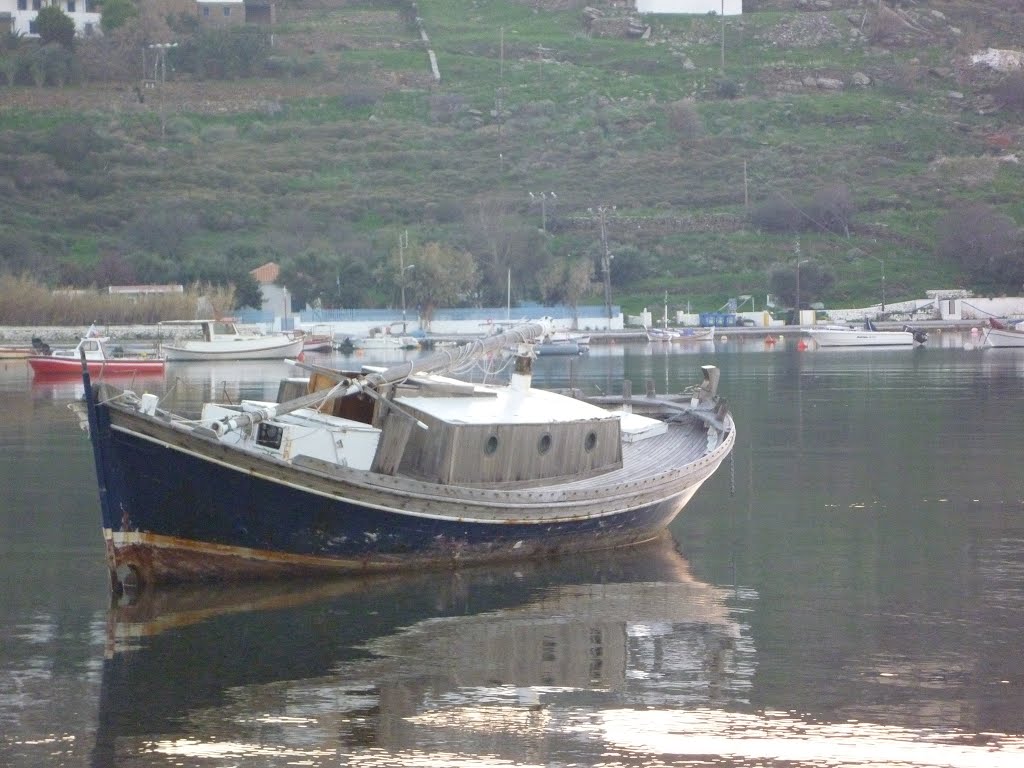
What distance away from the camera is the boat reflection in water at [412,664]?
13.7 meters

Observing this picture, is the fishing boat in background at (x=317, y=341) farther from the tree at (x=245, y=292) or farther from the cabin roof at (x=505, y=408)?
the cabin roof at (x=505, y=408)

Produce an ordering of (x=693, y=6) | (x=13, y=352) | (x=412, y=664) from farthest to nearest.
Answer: (x=693, y=6) < (x=13, y=352) < (x=412, y=664)

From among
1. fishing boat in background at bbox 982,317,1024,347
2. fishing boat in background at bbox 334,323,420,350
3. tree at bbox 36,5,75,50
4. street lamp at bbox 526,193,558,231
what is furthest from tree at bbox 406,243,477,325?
tree at bbox 36,5,75,50

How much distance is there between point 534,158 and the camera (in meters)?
150

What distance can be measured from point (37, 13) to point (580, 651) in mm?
176712

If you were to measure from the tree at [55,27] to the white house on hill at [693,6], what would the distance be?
6591 centimetres

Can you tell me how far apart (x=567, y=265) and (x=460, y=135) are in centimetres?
3911

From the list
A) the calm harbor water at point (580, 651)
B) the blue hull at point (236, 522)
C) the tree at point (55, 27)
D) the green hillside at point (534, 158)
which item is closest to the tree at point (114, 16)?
the tree at point (55, 27)

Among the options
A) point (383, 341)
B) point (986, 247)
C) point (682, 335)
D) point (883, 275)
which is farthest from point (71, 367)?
point (986, 247)

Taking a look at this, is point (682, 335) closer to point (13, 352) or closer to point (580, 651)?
point (13, 352)

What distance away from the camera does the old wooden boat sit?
742 inches

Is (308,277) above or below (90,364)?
above

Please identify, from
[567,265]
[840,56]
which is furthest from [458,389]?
[840,56]

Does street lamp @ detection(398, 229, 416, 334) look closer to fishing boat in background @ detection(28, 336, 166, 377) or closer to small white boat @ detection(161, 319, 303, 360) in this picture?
small white boat @ detection(161, 319, 303, 360)
